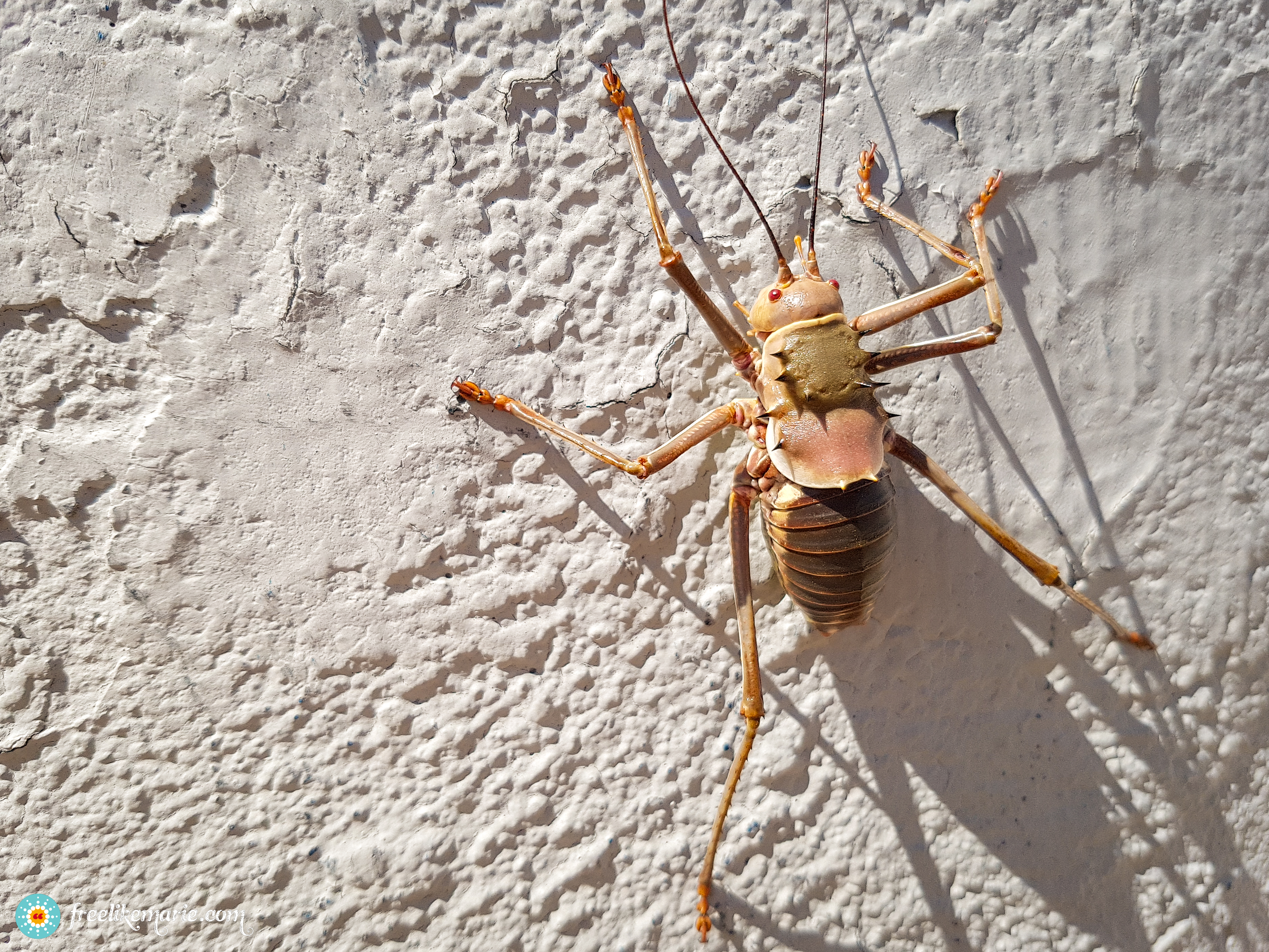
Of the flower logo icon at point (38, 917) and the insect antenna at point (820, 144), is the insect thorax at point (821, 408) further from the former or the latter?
the flower logo icon at point (38, 917)

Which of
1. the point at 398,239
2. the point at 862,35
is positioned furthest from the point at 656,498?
the point at 862,35

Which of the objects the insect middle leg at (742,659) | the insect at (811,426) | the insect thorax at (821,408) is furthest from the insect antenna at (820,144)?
the insect middle leg at (742,659)

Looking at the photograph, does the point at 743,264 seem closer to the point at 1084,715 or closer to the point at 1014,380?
the point at 1014,380

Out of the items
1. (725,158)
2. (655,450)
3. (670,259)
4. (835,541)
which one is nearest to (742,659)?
(835,541)

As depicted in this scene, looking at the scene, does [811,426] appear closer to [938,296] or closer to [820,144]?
[938,296]

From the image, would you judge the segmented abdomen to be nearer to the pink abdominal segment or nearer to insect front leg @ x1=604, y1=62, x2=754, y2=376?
the pink abdominal segment

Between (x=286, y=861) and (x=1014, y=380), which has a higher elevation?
(x=1014, y=380)
